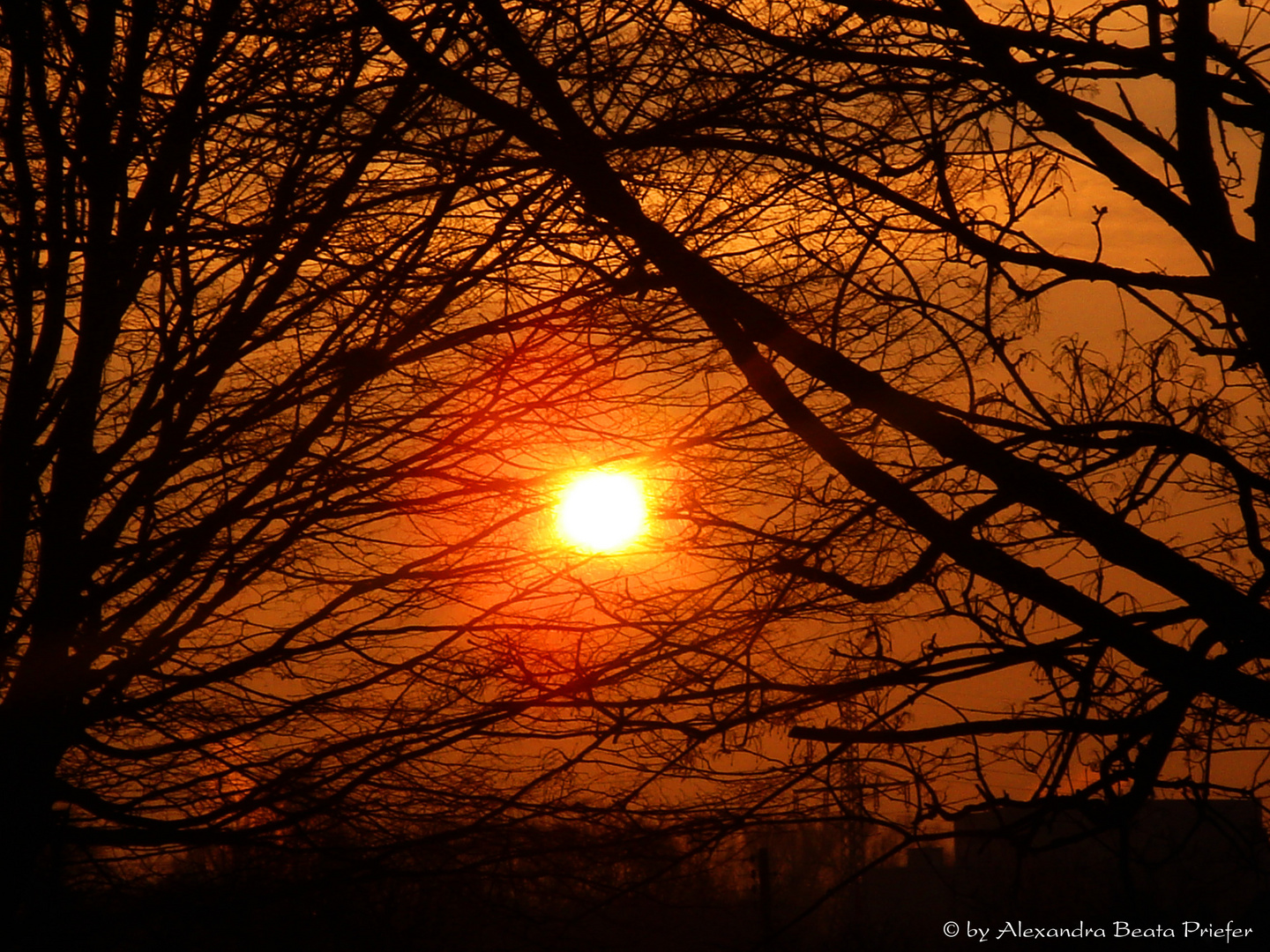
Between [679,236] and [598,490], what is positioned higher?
[679,236]

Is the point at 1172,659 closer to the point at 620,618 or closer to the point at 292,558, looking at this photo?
the point at 620,618

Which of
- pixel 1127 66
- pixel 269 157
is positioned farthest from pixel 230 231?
pixel 1127 66

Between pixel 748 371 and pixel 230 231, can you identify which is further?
pixel 230 231

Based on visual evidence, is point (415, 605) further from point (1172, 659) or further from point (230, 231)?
point (1172, 659)

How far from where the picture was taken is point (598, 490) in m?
4.40

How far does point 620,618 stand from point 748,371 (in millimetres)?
1329

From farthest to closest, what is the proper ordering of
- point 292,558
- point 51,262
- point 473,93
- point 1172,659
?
1. point 292,558
2. point 51,262
3. point 473,93
4. point 1172,659

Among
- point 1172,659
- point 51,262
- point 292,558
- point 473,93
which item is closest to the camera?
point 1172,659

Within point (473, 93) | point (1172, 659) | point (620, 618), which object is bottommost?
point (1172, 659)

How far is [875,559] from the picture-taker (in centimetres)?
408

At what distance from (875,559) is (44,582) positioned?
120 inches

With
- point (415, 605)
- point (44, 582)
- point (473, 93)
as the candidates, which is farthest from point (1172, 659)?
point (44, 582)
